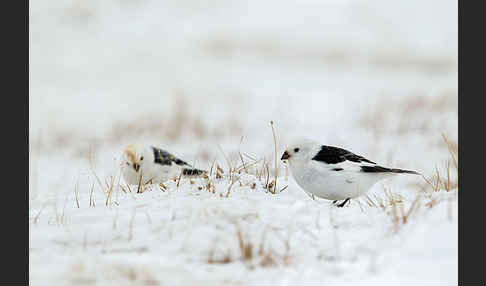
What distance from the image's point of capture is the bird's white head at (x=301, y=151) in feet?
14.7

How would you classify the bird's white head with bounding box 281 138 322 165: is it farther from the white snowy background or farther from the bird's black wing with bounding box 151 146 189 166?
the bird's black wing with bounding box 151 146 189 166

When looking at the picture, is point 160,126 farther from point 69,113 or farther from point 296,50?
point 296,50

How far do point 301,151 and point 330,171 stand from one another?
1.08 feet

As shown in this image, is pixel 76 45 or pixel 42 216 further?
pixel 76 45

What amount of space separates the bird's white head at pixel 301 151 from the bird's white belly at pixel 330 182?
0.14 metres

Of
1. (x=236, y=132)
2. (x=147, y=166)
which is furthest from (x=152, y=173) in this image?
(x=236, y=132)

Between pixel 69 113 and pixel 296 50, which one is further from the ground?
pixel 296 50

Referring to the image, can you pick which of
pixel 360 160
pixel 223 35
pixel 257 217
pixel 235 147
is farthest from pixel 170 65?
pixel 257 217

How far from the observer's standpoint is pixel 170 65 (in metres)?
17.6

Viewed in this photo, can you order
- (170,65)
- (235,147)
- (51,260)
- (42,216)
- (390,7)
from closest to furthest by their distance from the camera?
(51,260)
(42,216)
(235,147)
(170,65)
(390,7)

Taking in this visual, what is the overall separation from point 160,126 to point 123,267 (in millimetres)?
9082

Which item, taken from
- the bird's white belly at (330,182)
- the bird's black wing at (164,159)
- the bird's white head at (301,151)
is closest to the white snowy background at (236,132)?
the bird's white belly at (330,182)

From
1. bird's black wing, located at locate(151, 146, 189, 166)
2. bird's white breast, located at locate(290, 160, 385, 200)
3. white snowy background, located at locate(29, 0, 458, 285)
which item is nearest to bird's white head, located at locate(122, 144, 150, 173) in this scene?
bird's black wing, located at locate(151, 146, 189, 166)

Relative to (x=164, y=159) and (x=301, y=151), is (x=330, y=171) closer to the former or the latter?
(x=301, y=151)
